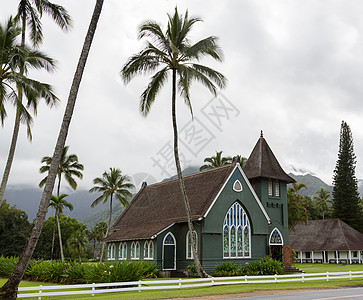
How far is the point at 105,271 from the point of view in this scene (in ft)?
64.0

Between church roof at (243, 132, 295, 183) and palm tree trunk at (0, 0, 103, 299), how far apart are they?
72.3 ft

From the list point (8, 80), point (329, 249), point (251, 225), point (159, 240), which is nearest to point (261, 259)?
point (251, 225)

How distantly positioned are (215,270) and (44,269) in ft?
36.3

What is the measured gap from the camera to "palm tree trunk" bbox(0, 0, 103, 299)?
12812 mm

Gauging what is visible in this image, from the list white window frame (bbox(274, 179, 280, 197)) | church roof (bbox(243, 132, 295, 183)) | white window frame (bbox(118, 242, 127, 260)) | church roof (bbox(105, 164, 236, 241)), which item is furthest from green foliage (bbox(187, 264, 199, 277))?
white window frame (bbox(274, 179, 280, 197))

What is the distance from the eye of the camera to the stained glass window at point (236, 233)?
29.6 m

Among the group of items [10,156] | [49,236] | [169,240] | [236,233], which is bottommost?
[169,240]

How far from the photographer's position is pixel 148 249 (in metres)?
31.1

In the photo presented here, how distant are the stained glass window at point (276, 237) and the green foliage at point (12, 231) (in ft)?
141

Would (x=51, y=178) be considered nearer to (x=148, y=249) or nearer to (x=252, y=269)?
(x=252, y=269)

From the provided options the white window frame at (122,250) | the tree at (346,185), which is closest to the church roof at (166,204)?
the white window frame at (122,250)

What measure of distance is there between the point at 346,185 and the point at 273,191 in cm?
3585

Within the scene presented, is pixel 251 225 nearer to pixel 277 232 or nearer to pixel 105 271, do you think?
pixel 277 232

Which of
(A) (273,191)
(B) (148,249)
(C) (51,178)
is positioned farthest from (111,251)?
(C) (51,178)
